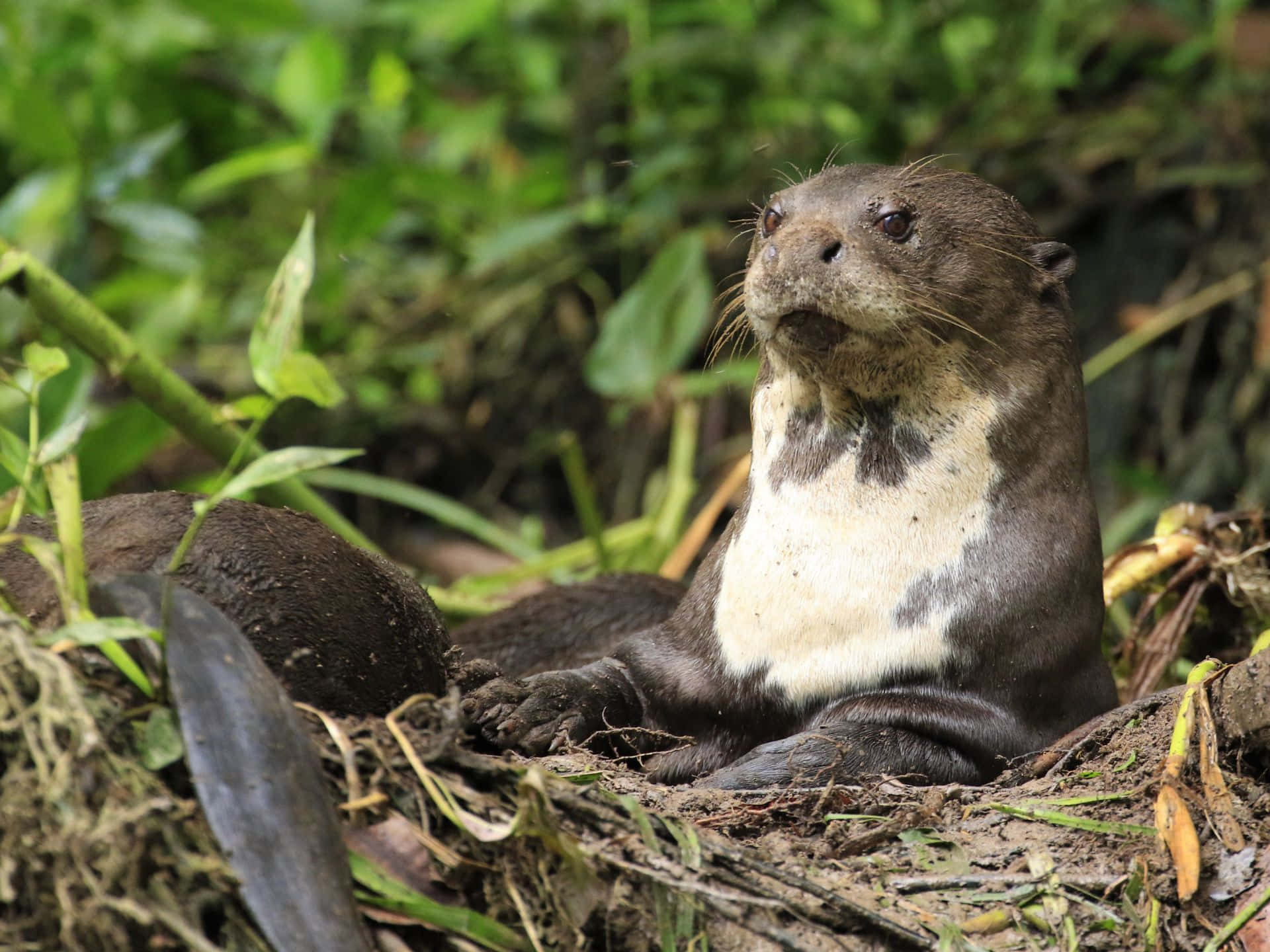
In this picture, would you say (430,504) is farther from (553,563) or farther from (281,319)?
(281,319)

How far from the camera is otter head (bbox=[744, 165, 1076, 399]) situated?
2.40 metres

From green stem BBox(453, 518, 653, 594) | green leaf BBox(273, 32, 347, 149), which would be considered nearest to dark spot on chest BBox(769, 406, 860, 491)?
green stem BBox(453, 518, 653, 594)

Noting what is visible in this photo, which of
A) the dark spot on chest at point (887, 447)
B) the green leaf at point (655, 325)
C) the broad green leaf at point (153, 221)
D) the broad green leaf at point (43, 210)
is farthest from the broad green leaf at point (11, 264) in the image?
the green leaf at point (655, 325)

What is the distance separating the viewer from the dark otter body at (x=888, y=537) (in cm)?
236

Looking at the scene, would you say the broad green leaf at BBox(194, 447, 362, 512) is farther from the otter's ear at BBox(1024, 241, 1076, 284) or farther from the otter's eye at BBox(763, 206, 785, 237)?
the otter's ear at BBox(1024, 241, 1076, 284)

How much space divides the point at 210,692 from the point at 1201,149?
4.52m

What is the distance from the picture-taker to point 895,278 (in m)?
2.44

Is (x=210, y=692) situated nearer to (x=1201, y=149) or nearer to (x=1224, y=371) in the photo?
(x=1224, y=371)

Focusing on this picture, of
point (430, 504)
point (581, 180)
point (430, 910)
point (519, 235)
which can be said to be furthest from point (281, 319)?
point (581, 180)

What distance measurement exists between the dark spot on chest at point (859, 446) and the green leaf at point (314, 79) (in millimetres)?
2521

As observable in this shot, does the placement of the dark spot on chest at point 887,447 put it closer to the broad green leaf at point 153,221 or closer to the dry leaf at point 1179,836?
the dry leaf at point 1179,836

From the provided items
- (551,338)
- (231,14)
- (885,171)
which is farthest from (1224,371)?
(231,14)

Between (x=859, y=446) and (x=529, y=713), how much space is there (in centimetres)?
67

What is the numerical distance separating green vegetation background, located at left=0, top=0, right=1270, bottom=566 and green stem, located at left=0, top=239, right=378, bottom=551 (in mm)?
1318
